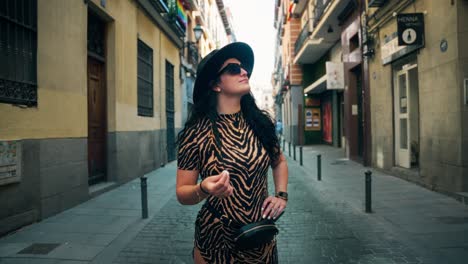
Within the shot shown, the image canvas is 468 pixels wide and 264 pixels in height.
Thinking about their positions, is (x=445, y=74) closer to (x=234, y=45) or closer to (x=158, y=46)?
(x=234, y=45)

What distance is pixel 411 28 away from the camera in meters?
8.23

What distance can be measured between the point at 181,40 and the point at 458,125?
13453 mm

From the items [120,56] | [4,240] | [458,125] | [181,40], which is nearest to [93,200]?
[4,240]

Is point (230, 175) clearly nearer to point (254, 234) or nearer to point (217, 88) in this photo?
point (254, 234)

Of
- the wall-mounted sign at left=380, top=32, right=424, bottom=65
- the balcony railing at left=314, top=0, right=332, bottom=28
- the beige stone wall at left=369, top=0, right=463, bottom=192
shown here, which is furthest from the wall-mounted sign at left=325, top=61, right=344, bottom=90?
the beige stone wall at left=369, top=0, right=463, bottom=192

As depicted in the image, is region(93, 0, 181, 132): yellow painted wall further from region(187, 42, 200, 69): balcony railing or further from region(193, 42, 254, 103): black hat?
region(193, 42, 254, 103): black hat

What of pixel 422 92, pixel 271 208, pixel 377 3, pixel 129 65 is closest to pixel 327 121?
pixel 377 3

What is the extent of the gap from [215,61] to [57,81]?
5.36 m

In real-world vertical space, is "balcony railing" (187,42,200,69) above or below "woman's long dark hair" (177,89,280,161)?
above

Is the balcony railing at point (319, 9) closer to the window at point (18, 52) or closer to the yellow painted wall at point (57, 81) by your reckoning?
the yellow painted wall at point (57, 81)

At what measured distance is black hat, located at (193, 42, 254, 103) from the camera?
2.08m

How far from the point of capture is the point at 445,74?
23.8 feet

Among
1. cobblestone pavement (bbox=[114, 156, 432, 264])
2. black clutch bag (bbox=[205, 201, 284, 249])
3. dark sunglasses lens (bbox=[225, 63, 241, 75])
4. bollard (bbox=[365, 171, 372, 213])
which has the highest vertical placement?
dark sunglasses lens (bbox=[225, 63, 241, 75])

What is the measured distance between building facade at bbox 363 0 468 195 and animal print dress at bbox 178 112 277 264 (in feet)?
20.9
